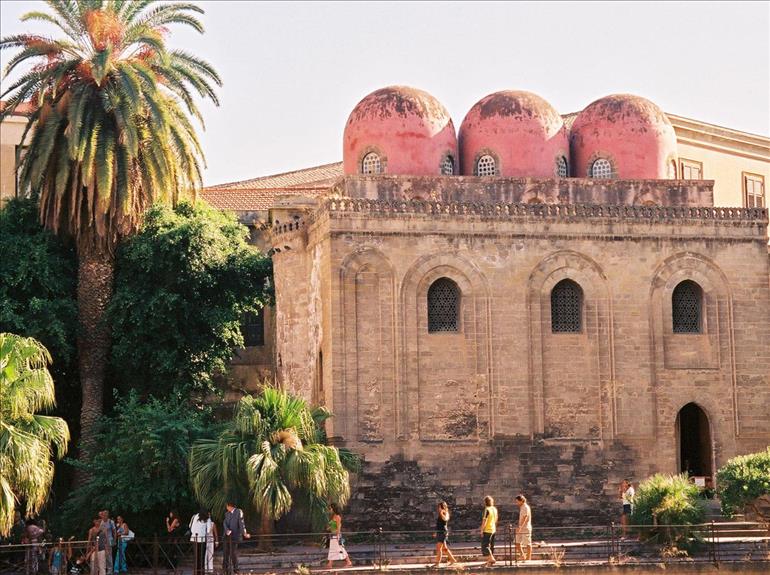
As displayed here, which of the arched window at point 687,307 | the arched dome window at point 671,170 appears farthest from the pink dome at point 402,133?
the arched window at point 687,307

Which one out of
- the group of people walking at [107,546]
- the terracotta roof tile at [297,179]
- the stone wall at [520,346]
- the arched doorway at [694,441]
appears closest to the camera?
the group of people walking at [107,546]

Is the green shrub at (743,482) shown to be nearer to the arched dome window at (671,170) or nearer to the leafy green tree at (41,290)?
the arched dome window at (671,170)

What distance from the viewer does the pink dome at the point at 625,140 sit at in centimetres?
3791

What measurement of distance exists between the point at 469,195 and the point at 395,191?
1.83m

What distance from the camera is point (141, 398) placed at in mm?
37219

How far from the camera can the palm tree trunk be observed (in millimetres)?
36188

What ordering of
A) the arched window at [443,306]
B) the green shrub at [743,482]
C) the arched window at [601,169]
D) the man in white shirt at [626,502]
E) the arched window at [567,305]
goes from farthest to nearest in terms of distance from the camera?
the arched window at [601,169] < the arched window at [567,305] < the arched window at [443,306] < the green shrub at [743,482] < the man in white shirt at [626,502]

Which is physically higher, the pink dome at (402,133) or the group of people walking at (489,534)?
the pink dome at (402,133)

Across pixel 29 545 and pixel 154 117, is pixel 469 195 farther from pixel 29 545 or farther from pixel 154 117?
pixel 29 545

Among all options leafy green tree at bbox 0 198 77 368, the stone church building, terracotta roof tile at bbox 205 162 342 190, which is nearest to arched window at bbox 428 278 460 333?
the stone church building

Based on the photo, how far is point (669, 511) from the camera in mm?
29797

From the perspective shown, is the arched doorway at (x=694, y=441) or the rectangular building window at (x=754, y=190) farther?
the rectangular building window at (x=754, y=190)

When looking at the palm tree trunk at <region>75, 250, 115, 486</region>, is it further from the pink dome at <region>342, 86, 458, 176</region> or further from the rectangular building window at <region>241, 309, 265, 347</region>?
the pink dome at <region>342, 86, 458, 176</region>

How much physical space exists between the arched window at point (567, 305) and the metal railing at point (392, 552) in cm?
643
